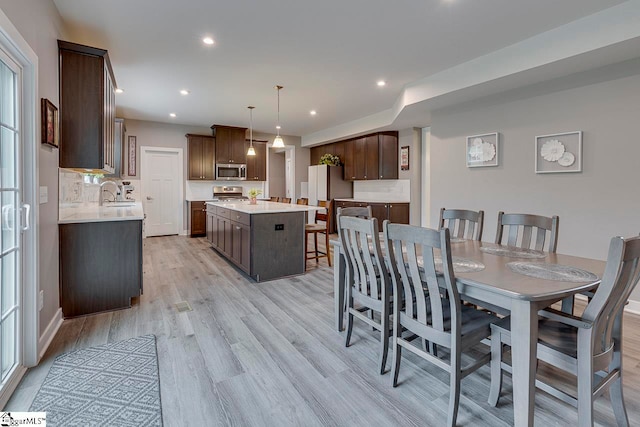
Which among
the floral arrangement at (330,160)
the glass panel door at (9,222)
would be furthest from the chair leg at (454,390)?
the floral arrangement at (330,160)

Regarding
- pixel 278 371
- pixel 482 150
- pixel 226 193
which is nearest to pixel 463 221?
pixel 482 150

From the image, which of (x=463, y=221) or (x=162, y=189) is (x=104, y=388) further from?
(x=162, y=189)

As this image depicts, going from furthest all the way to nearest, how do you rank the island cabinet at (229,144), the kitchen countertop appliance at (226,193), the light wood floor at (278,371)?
the kitchen countertop appliance at (226,193) < the island cabinet at (229,144) < the light wood floor at (278,371)

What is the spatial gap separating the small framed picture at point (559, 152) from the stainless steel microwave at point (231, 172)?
19.6ft

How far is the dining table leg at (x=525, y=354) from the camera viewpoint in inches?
51.3

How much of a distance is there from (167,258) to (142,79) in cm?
271

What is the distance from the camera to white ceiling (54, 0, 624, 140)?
2609mm

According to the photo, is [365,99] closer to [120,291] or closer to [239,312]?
[239,312]

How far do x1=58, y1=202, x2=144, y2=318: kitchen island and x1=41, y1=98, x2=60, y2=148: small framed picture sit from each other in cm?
72

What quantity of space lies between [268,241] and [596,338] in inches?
125

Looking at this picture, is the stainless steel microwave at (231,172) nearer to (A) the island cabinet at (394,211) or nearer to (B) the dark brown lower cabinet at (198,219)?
(B) the dark brown lower cabinet at (198,219)

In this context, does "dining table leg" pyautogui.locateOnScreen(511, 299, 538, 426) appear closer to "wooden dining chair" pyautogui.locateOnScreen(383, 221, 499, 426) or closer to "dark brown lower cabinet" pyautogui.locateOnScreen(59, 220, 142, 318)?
"wooden dining chair" pyautogui.locateOnScreen(383, 221, 499, 426)

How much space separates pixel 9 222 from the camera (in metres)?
1.77

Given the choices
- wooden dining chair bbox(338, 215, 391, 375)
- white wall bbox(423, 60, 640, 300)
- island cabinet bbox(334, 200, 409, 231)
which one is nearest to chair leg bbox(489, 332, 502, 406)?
wooden dining chair bbox(338, 215, 391, 375)
